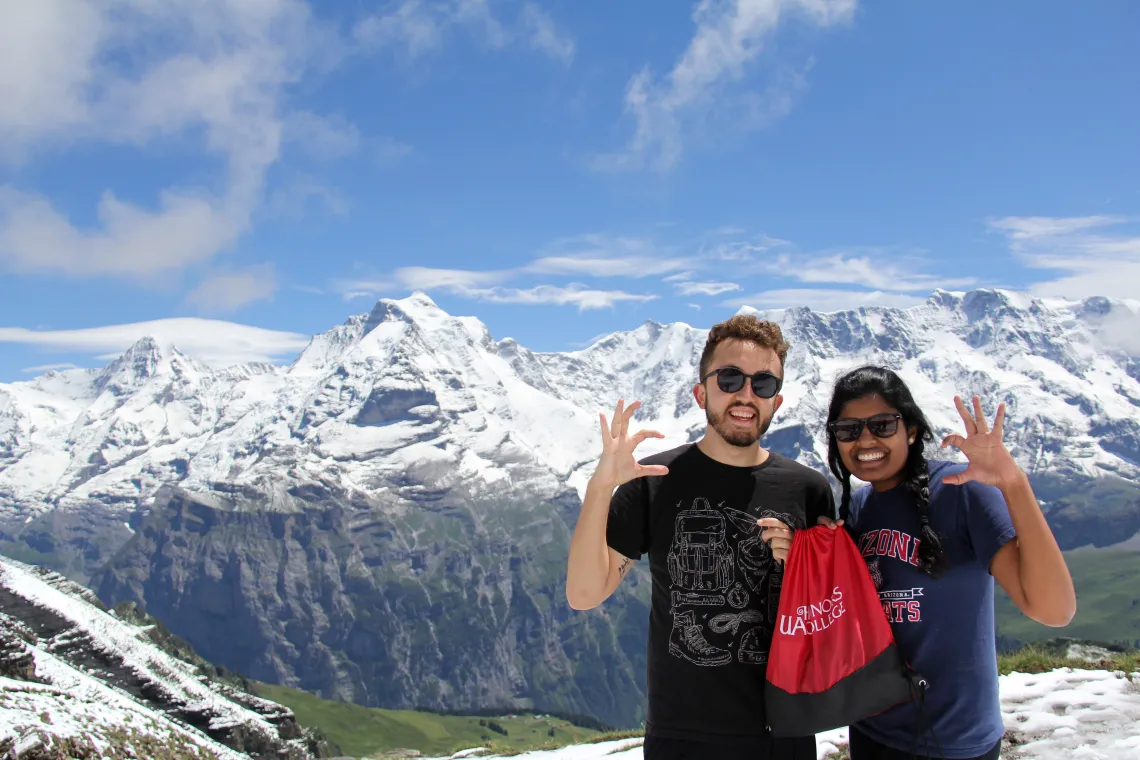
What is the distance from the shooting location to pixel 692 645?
7.57 metres

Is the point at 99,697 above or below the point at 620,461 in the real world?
below

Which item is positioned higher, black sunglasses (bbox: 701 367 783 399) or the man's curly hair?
the man's curly hair

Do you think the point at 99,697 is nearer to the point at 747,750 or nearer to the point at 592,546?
the point at 592,546

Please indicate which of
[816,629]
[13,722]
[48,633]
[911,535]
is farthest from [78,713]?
[911,535]

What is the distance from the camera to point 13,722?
1227 cm

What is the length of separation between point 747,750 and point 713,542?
1.92m

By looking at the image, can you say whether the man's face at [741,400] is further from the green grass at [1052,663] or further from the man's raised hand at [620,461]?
the green grass at [1052,663]

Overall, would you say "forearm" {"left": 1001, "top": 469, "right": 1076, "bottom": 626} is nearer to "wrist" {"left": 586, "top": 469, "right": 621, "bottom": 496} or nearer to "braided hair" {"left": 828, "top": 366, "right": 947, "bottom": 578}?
"braided hair" {"left": 828, "top": 366, "right": 947, "bottom": 578}

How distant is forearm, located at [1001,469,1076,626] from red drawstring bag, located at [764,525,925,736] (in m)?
1.27

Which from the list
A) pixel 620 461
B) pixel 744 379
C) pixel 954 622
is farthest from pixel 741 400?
pixel 954 622

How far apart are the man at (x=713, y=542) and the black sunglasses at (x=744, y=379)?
0.01m

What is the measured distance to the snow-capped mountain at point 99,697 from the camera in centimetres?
1305

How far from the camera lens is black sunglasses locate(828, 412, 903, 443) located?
7.89 metres

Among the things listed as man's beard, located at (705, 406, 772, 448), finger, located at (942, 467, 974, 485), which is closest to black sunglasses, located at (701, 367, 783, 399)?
man's beard, located at (705, 406, 772, 448)
